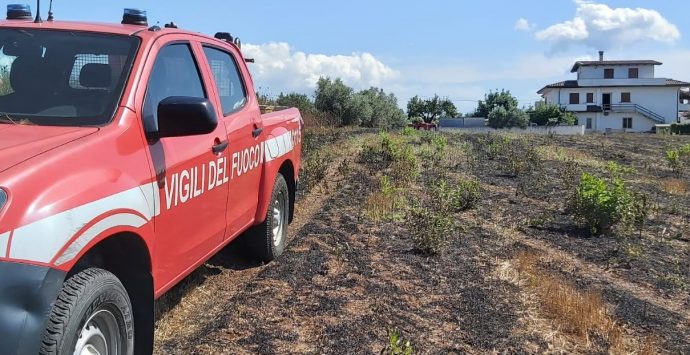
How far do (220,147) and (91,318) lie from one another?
1.74 m

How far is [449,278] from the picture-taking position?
18.2 feet

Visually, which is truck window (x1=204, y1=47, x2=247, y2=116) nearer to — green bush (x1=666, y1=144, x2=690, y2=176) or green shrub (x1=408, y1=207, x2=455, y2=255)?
green shrub (x1=408, y1=207, x2=455, y2=255)

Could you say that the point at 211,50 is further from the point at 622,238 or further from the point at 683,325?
the point at 622,238

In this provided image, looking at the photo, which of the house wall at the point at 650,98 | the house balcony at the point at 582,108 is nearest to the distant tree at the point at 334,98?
the house balcony at the point at 582,108

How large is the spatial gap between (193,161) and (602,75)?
82202mm

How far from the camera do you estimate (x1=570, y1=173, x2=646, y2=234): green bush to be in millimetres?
7551

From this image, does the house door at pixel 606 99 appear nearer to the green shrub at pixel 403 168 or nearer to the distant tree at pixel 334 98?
the distant tree at pixel 334 98

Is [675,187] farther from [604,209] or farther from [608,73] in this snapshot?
[608,73]

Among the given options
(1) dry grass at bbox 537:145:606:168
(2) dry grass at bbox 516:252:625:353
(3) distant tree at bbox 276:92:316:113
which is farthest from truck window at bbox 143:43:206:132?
(3) distant tree at bbox 276:92:316:113

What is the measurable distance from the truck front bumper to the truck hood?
1.29 ft

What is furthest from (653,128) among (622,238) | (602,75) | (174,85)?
(174,85)

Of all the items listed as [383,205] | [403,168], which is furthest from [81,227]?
[403,168]

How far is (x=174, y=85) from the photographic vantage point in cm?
392

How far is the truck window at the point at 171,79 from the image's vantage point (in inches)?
136
